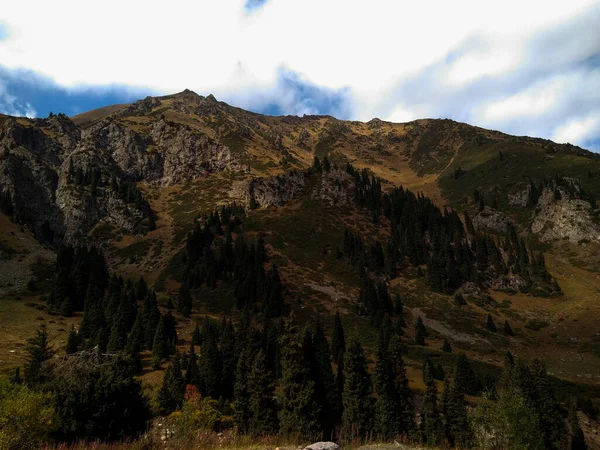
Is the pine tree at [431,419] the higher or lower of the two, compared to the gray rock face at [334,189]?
lower

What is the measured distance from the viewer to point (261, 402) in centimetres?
3928

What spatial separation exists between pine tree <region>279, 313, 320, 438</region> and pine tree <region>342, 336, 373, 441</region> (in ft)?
28.1

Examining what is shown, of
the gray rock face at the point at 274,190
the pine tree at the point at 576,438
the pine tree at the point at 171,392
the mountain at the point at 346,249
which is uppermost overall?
the gray rock face at the point at 274,190

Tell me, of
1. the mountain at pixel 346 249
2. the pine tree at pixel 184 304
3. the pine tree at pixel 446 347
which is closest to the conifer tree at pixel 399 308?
the mountain at pixel 346 249

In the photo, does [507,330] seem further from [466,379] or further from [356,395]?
[356,395]

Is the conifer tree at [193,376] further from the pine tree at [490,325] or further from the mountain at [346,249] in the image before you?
the pine tree at [490,325]

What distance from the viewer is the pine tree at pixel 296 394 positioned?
110ft

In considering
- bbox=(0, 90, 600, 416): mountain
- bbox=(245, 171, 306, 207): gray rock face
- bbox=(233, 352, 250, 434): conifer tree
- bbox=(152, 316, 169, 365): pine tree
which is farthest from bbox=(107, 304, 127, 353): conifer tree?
bbox=(245, 171, 306, 207): gray rock face

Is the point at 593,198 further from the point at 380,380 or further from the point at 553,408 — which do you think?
the point at 380,380

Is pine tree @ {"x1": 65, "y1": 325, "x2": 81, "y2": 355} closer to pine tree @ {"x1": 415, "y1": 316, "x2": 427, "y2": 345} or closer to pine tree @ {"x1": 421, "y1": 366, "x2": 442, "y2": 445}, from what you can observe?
pine tree @ {"x1": 421, "y1": 366, "x2": 442, "y2": 445}

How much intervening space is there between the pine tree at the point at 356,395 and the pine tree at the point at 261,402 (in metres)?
8.87

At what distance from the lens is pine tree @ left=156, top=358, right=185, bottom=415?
40594 mm

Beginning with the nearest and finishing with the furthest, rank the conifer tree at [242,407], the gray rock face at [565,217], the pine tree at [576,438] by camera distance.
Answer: the conifer tree at [242,407]
the pine tree at [576,438]
the gray rock face at [565,217]

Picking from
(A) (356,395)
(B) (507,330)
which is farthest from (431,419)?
(B) (507,330)
